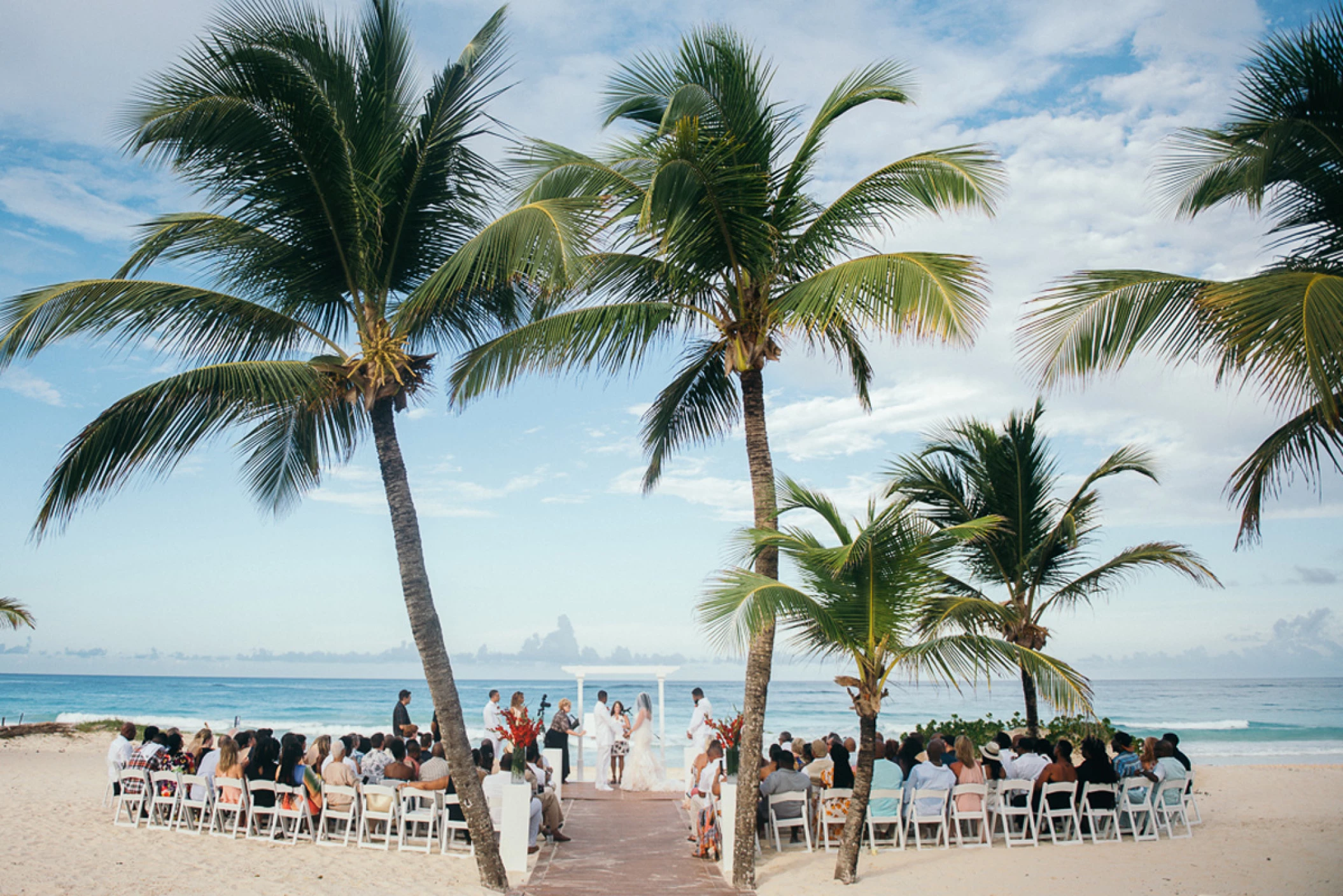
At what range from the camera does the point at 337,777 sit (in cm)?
988

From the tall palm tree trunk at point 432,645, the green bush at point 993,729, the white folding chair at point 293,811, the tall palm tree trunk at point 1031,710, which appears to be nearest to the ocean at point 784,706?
the green bush at point 993,729

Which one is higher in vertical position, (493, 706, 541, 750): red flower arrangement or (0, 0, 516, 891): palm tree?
(0, 0, 516, 891): palm tree

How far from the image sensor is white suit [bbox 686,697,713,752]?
42.8ft

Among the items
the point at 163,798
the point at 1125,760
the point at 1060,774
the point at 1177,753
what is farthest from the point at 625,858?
the point at 1177,753

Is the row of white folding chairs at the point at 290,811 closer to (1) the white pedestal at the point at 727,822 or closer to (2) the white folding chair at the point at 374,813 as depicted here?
(2) the white folding chair at the point at 374,813

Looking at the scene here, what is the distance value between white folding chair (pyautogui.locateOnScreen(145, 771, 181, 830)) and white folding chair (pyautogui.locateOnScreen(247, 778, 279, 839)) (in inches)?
35.1

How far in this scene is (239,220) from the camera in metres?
8.62

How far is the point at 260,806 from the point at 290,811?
54 centimetres

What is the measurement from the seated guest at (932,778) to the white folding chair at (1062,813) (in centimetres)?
105

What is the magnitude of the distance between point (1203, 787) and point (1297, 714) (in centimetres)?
3845

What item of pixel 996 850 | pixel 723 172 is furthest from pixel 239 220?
pixel 996 850

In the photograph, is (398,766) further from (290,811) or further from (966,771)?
(966,771)

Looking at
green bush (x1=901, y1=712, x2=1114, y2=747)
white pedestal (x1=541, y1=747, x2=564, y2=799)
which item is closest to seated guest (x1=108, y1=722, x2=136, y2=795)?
white pedestal (x1=541, y1=747, x2=564, y2=799)

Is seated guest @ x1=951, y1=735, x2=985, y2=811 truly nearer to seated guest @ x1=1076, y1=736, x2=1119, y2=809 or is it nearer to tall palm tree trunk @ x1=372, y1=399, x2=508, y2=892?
seated guest @ x1=1076, y1=736, x2=1119, y2=809
